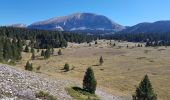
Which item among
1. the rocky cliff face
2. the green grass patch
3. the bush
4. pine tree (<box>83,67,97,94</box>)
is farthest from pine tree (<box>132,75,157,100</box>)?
the bush

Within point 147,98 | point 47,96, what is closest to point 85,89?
point 147,98

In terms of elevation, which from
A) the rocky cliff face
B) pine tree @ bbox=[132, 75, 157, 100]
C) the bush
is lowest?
pine tree @ bbox=[132, 75, 157, 100]

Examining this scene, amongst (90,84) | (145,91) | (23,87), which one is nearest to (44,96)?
(23,87)

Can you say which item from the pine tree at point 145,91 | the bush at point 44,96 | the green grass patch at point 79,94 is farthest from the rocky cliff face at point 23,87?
the pine tree at point 145,91

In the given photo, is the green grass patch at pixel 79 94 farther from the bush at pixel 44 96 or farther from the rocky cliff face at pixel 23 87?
the bush at pixel 44 96

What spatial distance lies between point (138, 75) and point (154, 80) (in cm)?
1154

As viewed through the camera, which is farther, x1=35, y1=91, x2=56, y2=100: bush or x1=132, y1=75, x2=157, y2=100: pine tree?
x1=132, y1=75, x2=157, y2=100: pine tree

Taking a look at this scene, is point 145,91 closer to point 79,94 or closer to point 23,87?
point 79,94

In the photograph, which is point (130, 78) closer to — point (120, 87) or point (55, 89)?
point (120, 87)

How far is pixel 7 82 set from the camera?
3622 cm

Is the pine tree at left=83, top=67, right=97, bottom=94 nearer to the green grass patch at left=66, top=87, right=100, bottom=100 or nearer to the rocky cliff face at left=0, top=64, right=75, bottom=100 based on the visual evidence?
the green grass patch at left=66, top=87, right=100, bottom=100

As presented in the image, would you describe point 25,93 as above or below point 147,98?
above

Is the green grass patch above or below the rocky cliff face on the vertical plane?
below

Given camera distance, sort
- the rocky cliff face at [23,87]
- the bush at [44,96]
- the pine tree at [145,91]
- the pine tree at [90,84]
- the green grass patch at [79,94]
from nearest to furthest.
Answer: the rocky cliff face at [23,87]
the bush at [44,96]
the green grass patch at [79,94]
the pine tree at [90,84]
the pine tree at [145,91]
